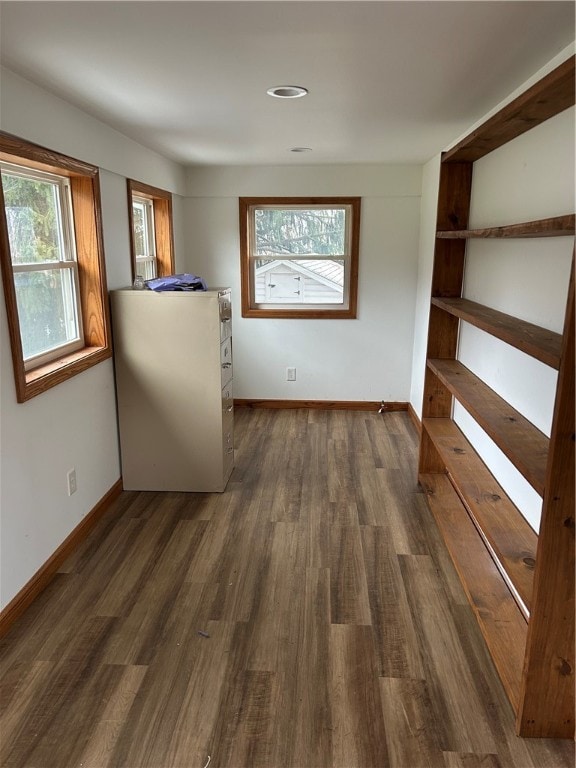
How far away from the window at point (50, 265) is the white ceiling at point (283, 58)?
369 millimetres

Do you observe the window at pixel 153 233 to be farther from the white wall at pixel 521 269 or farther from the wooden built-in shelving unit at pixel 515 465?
the white wall at pixel 521 269

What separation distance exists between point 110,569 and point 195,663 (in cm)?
81

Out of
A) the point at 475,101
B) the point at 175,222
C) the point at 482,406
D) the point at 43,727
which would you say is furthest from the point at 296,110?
the point at 43,727

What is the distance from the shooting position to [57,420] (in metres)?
2.66

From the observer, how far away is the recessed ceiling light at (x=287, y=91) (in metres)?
2.39

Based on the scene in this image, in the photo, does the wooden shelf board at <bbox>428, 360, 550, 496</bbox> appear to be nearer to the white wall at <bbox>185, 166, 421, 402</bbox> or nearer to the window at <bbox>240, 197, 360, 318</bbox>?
the white wall at <bbox>185, 166, 421, 402</bbox>

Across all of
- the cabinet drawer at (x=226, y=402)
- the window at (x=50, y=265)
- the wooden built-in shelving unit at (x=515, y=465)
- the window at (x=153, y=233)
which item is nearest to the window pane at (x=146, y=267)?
the window at (x=153, y=233)

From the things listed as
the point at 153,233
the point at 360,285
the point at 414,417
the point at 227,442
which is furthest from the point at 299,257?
the point at 227,442

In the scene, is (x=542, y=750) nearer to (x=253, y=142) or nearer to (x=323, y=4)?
(x=323, y=4)

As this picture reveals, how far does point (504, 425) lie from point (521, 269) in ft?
2.50

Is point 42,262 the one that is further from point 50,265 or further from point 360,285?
point 360,285

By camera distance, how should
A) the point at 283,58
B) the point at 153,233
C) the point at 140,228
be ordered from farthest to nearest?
the point at 153,233 < the point at 140,228 < the point at 283,58

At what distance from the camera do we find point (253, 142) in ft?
12.2

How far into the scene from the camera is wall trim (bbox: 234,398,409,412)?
5.27 metres
